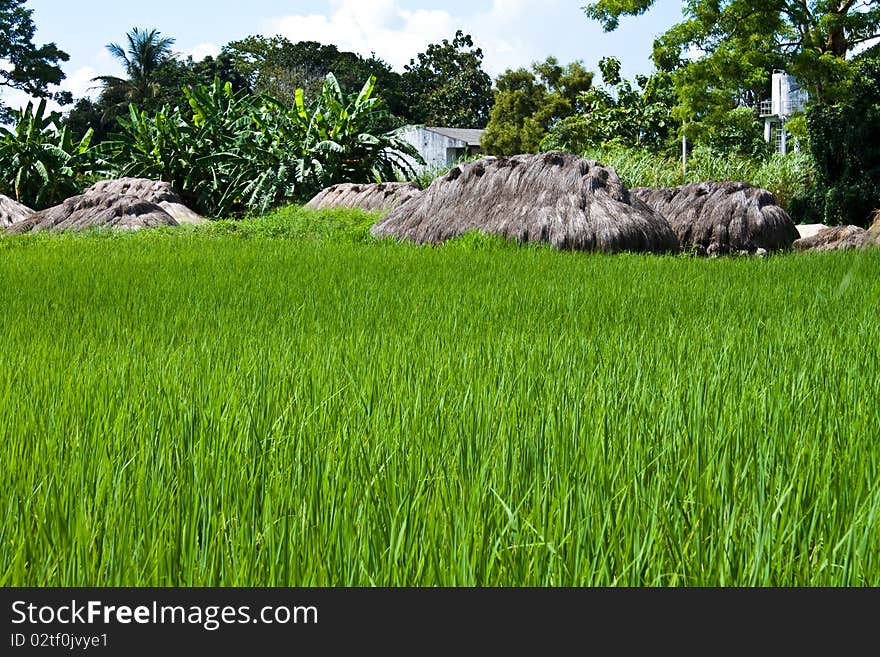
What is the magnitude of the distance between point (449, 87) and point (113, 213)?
32.5m

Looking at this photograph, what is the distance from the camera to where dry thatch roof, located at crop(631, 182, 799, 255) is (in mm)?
8953

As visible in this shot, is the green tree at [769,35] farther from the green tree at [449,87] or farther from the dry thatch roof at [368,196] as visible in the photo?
the green tree at [449,87]

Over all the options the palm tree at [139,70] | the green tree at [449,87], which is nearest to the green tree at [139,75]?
the palm tree at [139,70]

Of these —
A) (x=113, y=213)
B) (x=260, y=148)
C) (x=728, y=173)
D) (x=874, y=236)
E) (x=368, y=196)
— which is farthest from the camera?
(x=728, y=173)

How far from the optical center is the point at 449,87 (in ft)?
138

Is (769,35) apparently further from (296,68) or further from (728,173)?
(296,68)

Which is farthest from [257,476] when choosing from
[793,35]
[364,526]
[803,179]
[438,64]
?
[438,64]

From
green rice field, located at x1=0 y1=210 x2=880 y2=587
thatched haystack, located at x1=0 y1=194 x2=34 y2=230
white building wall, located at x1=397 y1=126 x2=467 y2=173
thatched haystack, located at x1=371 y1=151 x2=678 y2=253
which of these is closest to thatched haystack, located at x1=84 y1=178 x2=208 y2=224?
thatched haystack, located at x1=0 y1=194 x2=34 y2=230

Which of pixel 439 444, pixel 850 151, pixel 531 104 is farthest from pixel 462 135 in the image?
pixel 439 444

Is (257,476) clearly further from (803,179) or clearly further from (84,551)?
(803,179)

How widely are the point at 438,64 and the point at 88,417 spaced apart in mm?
42967

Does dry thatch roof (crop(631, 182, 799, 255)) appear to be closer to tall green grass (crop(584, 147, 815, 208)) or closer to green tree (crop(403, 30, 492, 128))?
tall green grass (crop(584, 147, 815, 208))

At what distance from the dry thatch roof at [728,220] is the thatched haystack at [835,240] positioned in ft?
0.75

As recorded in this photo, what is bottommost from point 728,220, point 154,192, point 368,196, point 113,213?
point 728,220
